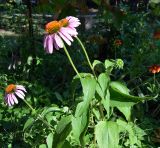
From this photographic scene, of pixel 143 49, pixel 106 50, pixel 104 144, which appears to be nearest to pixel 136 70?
pixel 143 49

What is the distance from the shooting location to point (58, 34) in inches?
76.2

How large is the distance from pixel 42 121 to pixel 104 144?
0.50m

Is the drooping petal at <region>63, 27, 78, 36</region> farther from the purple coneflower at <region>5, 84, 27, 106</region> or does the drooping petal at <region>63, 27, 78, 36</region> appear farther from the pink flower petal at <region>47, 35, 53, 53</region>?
the purple coneflower at <region>5, 84, 27, 106</region>

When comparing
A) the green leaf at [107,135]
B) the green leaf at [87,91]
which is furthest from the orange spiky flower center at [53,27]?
the green leaf at [107,135]

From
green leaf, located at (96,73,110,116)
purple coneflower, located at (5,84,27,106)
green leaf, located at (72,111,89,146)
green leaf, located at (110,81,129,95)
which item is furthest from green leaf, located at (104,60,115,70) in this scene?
purple coneflower, located at (5,84,27,106)

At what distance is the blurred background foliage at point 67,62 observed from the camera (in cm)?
303

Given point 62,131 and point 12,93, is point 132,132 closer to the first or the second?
point 62,131

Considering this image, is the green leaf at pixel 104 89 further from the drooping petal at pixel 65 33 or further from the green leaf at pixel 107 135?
the drooping petal at pixel 65 33

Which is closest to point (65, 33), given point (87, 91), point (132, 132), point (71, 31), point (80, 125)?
point (71, 31)

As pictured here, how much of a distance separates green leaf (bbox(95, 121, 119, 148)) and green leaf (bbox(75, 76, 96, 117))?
0.56 ft

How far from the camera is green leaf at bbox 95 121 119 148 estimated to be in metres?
2.10

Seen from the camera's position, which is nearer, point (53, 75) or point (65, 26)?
point (65, 26)

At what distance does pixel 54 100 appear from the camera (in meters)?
3.74

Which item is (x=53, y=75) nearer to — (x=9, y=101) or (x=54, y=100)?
(x=54, y=100)
